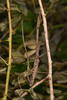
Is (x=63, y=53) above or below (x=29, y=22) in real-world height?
below

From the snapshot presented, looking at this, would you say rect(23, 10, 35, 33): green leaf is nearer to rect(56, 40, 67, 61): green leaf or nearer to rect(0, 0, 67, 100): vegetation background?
rect(0, 0, 67, 100): vegetation background

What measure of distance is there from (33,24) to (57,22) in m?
0.24

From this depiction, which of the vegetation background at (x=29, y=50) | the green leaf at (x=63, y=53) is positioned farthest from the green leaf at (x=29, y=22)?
the green leaf at (x=63, y=53)

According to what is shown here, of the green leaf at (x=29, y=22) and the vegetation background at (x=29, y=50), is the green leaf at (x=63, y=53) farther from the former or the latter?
the green leaf at (x=29, y=22)

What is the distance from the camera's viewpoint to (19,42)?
71 centimetres

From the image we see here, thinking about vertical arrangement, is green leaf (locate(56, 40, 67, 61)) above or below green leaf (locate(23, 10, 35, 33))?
below

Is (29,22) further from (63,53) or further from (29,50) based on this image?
(63,53)

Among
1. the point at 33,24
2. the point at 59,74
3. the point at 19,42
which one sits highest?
the point at 33,24

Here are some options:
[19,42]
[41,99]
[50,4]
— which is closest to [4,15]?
[19,42]

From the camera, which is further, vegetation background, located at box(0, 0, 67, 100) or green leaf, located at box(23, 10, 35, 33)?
green leaf, located at box(23, 10, 35, 33)

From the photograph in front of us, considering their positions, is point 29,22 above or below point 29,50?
above

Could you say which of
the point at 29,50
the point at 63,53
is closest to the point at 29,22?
the point at 29,50

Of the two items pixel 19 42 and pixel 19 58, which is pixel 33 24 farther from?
pixel 19 58

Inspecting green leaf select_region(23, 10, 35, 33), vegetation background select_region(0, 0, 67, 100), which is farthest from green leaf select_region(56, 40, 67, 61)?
green leaf select_region(23, 10, 35, 33)
